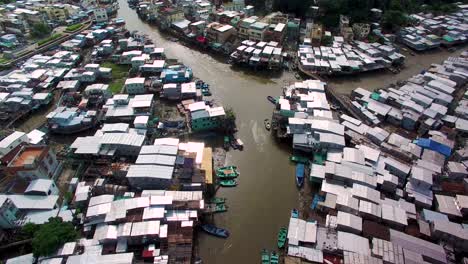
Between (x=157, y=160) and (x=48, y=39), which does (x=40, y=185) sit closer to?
(x=157, y=160)

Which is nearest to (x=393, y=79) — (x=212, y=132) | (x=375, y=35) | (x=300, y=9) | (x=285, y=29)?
(x=375, y=35)

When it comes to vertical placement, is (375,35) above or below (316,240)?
above

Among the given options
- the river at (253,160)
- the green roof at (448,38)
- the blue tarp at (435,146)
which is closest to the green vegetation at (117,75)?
the river at (253,160)

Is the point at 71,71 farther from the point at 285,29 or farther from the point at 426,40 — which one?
the point at 426,40

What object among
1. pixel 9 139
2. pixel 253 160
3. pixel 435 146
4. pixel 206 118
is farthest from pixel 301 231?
pixel 9 139

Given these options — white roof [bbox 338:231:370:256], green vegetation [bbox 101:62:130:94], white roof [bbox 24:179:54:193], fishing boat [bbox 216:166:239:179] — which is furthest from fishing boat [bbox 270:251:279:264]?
green vegetation [bbox 101:62:130:94]

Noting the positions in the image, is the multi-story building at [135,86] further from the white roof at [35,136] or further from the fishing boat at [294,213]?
the fishing boat at [294,213]
